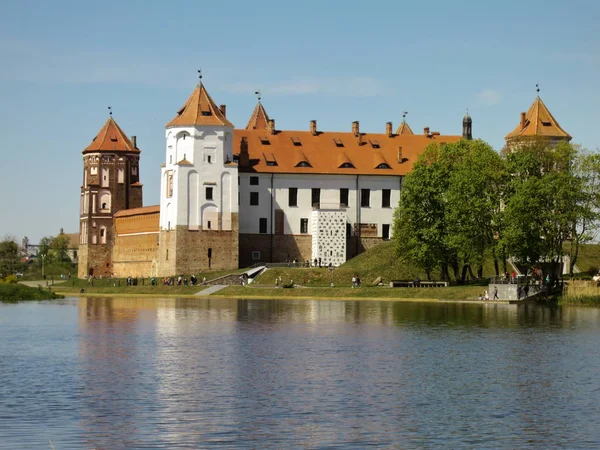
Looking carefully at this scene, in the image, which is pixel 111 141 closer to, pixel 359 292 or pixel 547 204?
pixel 359 292

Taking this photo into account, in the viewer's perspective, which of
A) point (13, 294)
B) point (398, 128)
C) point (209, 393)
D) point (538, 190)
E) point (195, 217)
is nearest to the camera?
point (209, 393)

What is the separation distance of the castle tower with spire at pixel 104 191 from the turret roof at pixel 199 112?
21792 millimetres

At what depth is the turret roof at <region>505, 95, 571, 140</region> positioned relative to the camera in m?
93.5

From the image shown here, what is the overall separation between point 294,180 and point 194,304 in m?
28.8

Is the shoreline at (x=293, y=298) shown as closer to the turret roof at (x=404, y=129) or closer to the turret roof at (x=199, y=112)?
the turret roof at (x=199, y=112)

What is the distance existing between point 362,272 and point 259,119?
96.2 ft

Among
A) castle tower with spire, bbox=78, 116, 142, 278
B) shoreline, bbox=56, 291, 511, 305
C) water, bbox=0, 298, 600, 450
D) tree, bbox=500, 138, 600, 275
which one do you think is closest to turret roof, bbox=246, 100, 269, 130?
castle tower with spire, bbox=78, 116, 142, 278

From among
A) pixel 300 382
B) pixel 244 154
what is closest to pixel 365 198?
pixel 244 154

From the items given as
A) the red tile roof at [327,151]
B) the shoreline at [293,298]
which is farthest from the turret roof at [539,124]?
the shoreline at [293,298]

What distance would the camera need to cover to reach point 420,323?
169 feet

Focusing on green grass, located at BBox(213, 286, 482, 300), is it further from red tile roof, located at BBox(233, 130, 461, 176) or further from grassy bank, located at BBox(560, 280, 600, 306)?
red tile roof, located at BBox(233, 130, 461, 176)

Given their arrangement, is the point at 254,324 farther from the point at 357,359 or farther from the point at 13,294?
the point at 13,294

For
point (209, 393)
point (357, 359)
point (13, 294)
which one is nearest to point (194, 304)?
point (13, 294)

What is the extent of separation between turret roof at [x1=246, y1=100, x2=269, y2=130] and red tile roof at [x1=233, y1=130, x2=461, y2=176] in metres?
7.63
